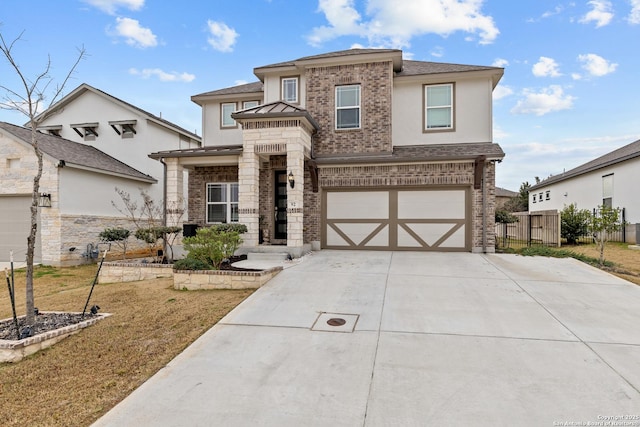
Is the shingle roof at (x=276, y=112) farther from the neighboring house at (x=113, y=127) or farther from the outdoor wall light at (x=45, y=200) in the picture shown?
the neighboring house at (x=113, y=127)

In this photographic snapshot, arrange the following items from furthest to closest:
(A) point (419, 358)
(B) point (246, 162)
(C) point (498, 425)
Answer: (B) point (246, 162)
(A) point (419, 358)
(C) point (498, 425)

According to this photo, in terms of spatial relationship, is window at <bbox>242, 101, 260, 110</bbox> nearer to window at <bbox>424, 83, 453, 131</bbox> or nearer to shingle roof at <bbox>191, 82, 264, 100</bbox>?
shingle roof at <bbox>191, 82, 264, 100</bbox>

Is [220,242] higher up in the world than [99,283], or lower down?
higher up

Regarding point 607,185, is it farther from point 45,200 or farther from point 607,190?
point 45,200

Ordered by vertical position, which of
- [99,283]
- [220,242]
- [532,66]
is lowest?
[99,283]

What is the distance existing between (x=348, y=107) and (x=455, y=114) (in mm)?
3908

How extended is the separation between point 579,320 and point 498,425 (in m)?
3.44

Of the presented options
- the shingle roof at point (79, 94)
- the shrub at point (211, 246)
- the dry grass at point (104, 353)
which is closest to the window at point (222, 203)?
the shrub at point (211, 246)

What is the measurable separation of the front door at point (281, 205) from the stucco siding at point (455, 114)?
4.52 meters

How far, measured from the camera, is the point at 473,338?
4.50 meters

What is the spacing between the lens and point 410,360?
3.93 metres

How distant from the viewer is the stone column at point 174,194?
11633 mm

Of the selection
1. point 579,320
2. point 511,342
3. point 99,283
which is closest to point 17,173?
point 99,283

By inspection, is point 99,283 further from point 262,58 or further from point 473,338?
point 262,58
